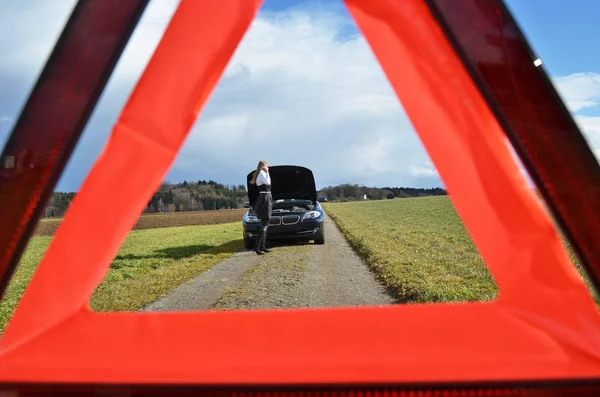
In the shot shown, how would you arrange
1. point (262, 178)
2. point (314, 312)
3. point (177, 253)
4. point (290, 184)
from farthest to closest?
point (290, 184) → point (177, 253) → point (262, 178) → point (314, 312)

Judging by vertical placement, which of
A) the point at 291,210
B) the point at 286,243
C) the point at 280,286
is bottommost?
the point at 286,243

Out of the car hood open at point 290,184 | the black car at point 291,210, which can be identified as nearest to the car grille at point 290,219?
the black car at point 291,210

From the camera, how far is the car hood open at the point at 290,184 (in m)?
13.3

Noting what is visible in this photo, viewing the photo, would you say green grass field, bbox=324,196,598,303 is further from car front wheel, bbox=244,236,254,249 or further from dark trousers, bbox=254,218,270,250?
car front wheel, bbox=244,236,254,249

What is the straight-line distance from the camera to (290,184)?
1404 cm

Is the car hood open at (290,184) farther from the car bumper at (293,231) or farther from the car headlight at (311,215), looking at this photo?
the car headlight at (311,215)

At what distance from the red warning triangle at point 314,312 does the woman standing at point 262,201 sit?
831 centimetres

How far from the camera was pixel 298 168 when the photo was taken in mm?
13383

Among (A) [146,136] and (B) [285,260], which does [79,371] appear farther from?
(B) [285,260]

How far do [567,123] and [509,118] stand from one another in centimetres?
13

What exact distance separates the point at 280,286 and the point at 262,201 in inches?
171

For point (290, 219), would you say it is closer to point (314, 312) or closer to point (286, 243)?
point (286, 243)

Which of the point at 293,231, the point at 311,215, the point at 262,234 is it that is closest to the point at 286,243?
the point at 293,231

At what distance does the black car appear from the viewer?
40.4ft
